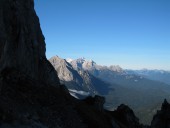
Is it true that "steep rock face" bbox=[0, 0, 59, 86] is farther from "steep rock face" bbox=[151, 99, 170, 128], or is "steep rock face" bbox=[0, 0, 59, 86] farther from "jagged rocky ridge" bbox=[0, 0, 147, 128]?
"steep rock face" bbox=[151, 99, 170, 128]

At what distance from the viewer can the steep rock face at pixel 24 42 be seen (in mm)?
64988

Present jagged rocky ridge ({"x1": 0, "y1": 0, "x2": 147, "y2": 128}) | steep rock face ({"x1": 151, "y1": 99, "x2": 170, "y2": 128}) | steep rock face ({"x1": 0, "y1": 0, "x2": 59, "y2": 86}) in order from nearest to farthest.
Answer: jagged rocky ridge ({"x1": 0, "y1": 0, "x2": 147, "y2": 128}) < steep rock face ({"x1": 0, "y1": 0, "x2": 59, "y2": 86}) < steep rock face ({"x1": 151, "y1": 99, "x2": 170, "y2": 128})

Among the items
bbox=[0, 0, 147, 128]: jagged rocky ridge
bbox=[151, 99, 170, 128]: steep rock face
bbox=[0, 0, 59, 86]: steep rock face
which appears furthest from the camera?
bbox=[151, 99, 170, 128]: steep rock face

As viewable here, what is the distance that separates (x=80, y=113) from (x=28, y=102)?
926 cm

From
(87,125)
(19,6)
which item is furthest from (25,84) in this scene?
(19,6)

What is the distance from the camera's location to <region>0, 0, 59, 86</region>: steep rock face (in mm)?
64988

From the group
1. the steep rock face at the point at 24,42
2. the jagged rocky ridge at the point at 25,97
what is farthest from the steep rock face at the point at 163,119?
the steep rock face at the point at 24,42

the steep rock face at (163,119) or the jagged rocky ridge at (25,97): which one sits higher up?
the jagged rocky ridge at (25,97)

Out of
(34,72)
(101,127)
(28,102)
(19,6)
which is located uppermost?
(19,6)

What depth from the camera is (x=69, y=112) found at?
4531 centimetres

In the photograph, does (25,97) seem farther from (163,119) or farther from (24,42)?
(163,119)

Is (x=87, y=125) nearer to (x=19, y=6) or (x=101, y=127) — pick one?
(x=101, y=127)

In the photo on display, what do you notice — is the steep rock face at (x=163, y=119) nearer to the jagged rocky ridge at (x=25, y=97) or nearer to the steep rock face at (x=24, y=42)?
the jagged rocky ridge at (x=25, y=97)

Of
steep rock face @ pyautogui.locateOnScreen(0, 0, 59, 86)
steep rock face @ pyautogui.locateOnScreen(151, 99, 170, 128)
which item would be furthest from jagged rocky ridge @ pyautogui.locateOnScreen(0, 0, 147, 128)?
steep rock face @ pyautogui.locateOnScreen(151, 99, 170, 128)
